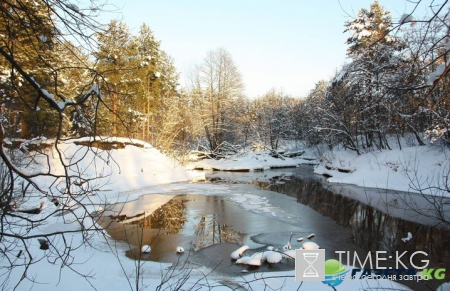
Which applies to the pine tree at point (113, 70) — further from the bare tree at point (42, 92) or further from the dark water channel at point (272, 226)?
the dark water channel at point (272, 226)

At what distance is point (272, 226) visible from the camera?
28.9 ft

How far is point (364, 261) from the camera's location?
604 centimetres

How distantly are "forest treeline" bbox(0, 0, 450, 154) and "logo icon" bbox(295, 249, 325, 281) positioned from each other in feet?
9.27

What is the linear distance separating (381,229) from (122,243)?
23.1ft

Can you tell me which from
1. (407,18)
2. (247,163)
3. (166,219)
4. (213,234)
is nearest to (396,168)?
(213,234)

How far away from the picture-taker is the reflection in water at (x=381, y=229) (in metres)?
6.69

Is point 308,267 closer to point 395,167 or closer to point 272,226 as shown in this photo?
point 272,226

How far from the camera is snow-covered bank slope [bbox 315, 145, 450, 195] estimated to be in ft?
46.6

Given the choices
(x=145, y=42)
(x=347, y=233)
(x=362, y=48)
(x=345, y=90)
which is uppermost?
(x=145, y=42)

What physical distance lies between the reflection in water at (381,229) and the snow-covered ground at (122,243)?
2144 millimetres

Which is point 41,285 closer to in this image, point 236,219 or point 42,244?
point 42,244

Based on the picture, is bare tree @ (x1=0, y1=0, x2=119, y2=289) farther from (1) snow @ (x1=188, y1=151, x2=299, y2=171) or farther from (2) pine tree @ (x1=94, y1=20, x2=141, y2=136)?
(1) snow @ (x1=188, y1=151, x2=299, y2=171)

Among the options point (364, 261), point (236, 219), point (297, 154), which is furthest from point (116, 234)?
point (297, 154)

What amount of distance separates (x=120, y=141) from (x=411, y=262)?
15596 millimetres
